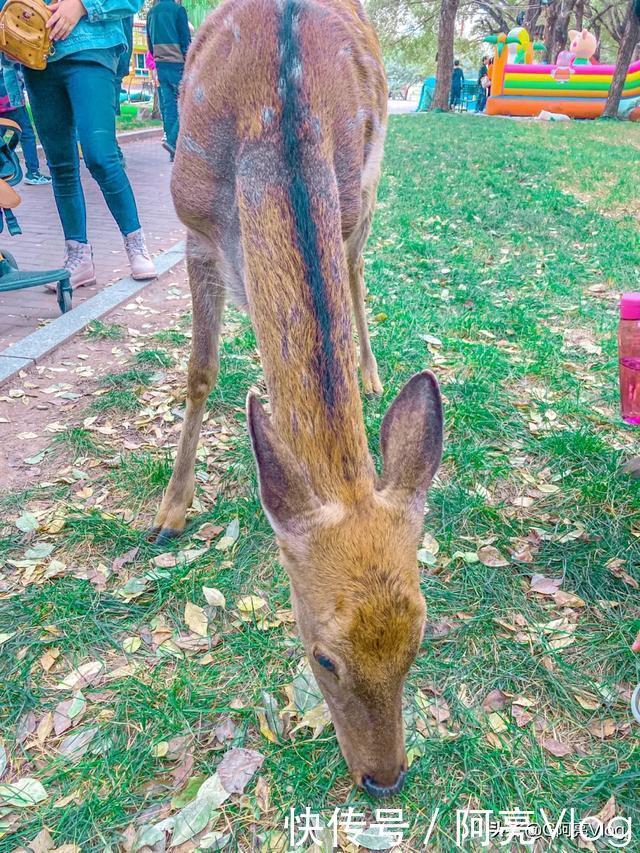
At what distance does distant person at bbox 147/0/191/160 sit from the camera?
9156 millimetres

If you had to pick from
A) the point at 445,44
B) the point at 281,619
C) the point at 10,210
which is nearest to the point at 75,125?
the point at 10,210

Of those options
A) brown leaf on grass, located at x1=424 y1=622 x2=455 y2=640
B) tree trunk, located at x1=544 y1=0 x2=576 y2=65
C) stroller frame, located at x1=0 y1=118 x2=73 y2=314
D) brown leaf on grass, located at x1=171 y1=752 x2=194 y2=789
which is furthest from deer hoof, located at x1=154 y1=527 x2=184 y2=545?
tree trunk, located at x1=544 y1=0 x2=576 y2=65

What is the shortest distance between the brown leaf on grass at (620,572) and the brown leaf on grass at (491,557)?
479mm

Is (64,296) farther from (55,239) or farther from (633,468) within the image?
(633,468)

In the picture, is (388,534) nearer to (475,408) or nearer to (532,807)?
(532,807)

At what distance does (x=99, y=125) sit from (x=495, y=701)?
4.81m

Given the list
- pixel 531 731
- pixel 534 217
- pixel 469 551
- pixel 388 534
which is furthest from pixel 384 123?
pixel 534 217

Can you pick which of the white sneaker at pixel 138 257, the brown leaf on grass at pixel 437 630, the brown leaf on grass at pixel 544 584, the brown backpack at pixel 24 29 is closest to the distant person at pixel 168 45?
the white sneaker at pixel 138 257

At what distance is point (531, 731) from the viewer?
2420 millimetres

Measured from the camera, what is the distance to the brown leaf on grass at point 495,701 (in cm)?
251

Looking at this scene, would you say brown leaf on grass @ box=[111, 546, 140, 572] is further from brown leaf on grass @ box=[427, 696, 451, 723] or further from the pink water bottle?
the pink water bottle

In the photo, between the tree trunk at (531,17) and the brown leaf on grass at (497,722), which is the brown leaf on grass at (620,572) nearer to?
the brown leaf on grass at (497,722)

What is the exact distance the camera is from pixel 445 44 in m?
26.4

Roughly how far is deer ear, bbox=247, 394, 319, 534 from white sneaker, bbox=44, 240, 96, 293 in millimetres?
4829
